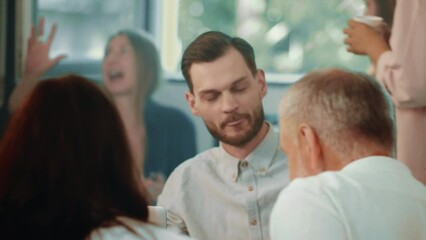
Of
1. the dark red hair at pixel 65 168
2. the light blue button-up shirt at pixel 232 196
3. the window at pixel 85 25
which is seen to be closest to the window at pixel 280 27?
the window at pixel 85 25

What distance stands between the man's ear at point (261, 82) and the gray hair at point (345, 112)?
0.45m

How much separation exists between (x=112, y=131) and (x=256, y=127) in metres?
0.62

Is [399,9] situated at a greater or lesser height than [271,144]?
greater

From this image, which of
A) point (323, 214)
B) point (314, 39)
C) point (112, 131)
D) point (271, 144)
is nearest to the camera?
point (323, 214)

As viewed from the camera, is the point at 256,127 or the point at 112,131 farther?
the point at 256,127

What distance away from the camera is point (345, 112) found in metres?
1.61

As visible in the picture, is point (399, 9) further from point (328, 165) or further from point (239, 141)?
point (328, 165)

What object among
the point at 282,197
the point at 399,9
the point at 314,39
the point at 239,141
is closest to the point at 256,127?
the point at 239,141

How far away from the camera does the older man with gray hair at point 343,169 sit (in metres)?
1.49

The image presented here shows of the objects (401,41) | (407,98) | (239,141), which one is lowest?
(239,141)

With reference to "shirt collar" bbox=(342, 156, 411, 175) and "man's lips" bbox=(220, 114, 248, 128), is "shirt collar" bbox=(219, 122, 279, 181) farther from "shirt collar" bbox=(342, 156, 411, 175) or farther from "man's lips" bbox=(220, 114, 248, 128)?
"shirt collar" bbox=(342, 156, 411, 175)

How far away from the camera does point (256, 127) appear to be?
6.99 feet

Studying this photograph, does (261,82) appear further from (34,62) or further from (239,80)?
(34,62)

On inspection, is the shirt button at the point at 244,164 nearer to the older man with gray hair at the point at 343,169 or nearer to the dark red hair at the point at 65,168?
the older man with gray hair at the point at 343,169
